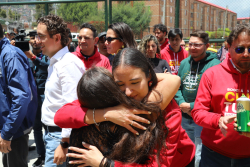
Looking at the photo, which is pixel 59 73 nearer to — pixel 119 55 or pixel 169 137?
pixel 119 55

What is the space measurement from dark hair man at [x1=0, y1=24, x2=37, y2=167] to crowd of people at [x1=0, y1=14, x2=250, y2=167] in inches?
0.4

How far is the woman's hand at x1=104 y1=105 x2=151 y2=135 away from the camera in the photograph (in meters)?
1.29

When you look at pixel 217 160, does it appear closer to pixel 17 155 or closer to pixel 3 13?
pixel 17 155

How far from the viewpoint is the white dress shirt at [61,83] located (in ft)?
7.22

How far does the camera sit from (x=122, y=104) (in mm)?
1359

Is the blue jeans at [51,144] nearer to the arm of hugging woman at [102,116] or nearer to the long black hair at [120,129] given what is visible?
the arm of hugging woman at [102,116]

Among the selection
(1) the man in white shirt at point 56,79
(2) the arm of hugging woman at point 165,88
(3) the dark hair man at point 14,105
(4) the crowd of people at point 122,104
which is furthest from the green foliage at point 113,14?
(2) the arm of hugging woman at point 165,88

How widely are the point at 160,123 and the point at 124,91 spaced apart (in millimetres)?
283

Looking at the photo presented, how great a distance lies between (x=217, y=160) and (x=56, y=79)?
1708mm

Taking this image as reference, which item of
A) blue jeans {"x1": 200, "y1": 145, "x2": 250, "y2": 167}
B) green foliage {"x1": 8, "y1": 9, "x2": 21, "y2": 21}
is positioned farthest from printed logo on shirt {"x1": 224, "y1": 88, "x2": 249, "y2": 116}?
green foliage {"x1": 8, "y1": 9, "x2": 21, "y2": 21}

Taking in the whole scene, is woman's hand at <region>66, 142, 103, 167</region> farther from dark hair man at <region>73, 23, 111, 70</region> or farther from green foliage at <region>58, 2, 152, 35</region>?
green foliage at <region>58, 2, 152, 35</region>

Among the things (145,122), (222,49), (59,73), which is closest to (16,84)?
(59,73)

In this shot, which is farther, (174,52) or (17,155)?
(174,52)

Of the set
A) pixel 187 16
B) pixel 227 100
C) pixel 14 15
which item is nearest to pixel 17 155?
pixel 227 100
